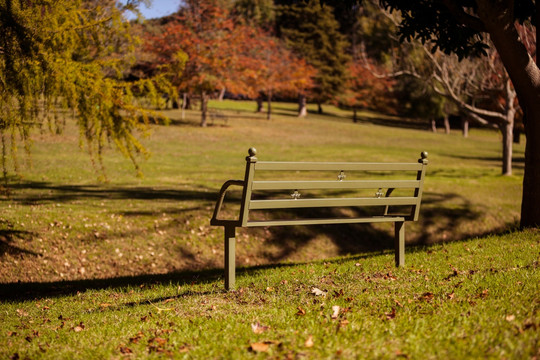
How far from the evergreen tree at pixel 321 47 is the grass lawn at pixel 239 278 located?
33475mm

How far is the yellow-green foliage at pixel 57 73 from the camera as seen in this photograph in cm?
820

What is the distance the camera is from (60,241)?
34.5 ft

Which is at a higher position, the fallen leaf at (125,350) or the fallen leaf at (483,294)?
the fallen leaf at (483,294)

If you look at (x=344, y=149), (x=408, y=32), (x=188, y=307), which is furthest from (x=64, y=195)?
(x=344, y=149)

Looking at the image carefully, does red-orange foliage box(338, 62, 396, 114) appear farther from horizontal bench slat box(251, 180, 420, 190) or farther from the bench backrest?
horizontal bench slat box(251, 180, 420, 190)

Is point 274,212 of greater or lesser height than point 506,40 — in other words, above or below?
below

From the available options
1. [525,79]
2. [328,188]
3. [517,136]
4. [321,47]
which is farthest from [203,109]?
[328,188]

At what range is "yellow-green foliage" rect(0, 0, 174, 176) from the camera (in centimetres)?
820

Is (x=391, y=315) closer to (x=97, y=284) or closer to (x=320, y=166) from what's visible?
(x=320, y=166)

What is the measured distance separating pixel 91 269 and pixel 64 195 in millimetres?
5017

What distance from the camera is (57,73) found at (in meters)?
8.65

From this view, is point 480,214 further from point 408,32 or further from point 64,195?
point 64,195

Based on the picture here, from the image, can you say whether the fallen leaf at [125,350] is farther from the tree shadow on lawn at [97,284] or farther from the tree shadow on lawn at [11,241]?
the tree shadow on lawn at [11,241]

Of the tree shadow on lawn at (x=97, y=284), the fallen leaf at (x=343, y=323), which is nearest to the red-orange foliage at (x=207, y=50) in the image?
the tree shadow on lawn at (x=97, y=284)
